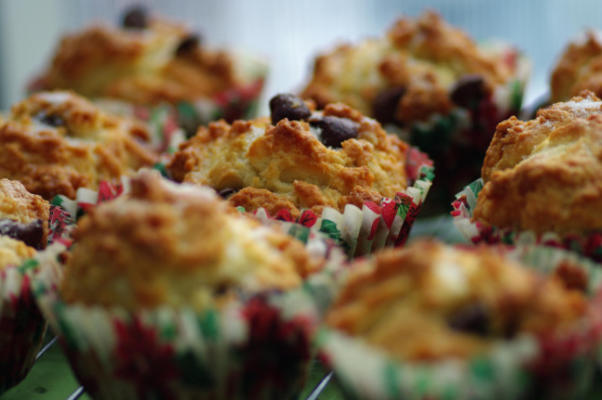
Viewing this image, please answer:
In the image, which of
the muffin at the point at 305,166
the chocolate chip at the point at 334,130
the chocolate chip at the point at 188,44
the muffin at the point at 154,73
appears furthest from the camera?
the chocolate chip at the point at 188,44

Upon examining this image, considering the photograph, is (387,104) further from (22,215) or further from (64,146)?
(22,215)

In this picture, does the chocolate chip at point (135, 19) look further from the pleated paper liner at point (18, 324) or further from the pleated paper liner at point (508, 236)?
the pleated paper liner at point (508, 236)

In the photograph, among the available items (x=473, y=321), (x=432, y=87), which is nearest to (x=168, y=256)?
(x=473, y=321)

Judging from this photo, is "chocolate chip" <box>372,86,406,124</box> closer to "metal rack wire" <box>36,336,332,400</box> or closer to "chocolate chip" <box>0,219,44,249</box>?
"metal rack wire" <box>36,336,332,400</box>

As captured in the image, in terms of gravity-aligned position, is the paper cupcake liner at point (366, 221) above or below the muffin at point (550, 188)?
below

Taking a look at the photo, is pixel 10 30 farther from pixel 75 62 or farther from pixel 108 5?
pixel 75 62

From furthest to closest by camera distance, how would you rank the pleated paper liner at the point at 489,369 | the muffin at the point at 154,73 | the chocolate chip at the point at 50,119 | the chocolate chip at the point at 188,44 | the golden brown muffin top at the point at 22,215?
the chocolate chip at the point at 188,44
the muffin at the point at 154,73
the chocolate chip at the point at 50,119
the golden brown muffin top at the point at 22,215
the pleated paper liner at the point at 489,369

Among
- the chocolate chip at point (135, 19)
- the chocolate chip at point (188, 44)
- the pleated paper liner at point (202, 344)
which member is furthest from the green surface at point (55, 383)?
the chocolate chip at point (135, 19)

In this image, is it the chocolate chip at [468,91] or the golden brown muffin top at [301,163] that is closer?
the golden brown muffin top at [301,163]
